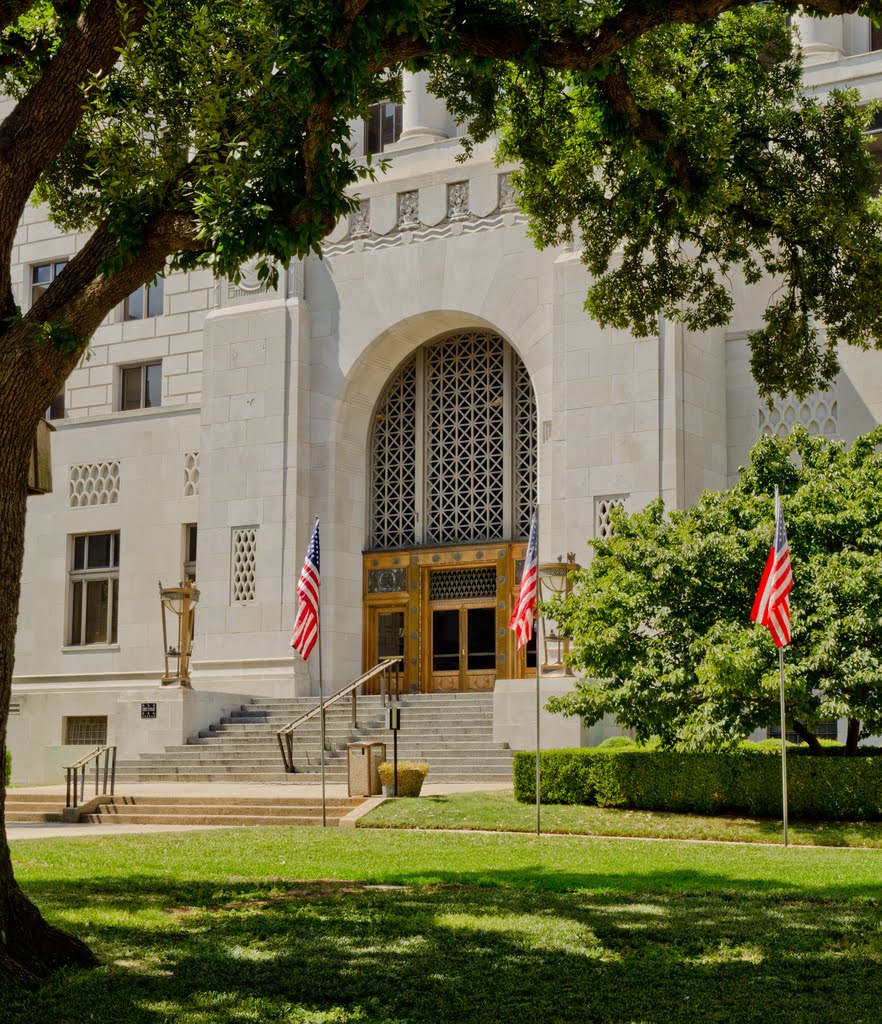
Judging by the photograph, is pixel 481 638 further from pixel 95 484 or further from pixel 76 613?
pixel 95 484

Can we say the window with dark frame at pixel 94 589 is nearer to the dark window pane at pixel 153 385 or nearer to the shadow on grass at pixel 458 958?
the dark window pane at pixel 153 385

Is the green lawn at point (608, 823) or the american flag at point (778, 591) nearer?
the american flag at point (778, 591)

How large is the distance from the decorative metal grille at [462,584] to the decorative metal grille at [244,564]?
161 inches

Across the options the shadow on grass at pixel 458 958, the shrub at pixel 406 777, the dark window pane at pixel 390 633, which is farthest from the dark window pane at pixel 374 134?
the shadow on grass at pixel 458 958

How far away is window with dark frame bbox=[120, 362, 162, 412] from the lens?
3553cm

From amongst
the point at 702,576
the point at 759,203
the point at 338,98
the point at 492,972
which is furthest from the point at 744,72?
the point at 492,972

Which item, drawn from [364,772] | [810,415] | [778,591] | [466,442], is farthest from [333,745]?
[778,591]

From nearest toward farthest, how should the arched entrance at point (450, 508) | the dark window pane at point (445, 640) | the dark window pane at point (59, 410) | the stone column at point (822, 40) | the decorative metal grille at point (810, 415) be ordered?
the decorative metal grille at point (810, 415)
the stone column at point (822, 40)
the arched entrance at point (450, 508)
the dark window pane at point (445, 640)
the dark window pane at point (59, 410)

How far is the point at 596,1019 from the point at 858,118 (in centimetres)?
1332

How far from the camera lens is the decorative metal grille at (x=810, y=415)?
2655cm

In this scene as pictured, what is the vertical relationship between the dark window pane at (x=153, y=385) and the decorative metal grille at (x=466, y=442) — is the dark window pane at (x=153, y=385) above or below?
above

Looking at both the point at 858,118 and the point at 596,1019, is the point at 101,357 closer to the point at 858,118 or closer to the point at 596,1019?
the point at 858,118

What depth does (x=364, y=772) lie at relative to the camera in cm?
2153

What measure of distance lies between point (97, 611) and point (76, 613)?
715 millimetres
